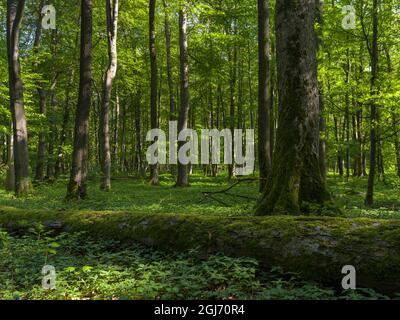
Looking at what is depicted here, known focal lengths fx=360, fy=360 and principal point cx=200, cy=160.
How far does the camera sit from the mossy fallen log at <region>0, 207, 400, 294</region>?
13.3 feet

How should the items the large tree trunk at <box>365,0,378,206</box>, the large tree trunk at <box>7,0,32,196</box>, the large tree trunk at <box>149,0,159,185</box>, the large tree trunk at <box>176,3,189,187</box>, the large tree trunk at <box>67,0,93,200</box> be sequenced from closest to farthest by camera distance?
the large tree trunk at <box>365,0,378,206</box>, the large tree trunk at <box>67,0,93,200</box>, the large tree trunk at <box>7,0,32,196</box>, the large tree trunk at <box>176,3,189,187</box>, the large tree trunk at <box>149,0,159,185</box>

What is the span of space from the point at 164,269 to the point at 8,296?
6.46 ft

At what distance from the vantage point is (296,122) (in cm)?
693

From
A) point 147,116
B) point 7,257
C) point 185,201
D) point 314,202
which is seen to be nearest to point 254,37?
point 147,116

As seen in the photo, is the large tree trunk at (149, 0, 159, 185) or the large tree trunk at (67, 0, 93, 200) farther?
the large tree trunk at (149, 0, 159, 185)

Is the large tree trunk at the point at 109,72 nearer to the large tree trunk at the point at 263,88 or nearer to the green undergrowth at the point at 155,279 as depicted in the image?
the large tree trunk at the point at 263,88

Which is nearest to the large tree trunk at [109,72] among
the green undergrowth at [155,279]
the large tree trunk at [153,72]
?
the large tree trunk at [153,72]

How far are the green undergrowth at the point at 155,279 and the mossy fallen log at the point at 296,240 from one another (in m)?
0.16

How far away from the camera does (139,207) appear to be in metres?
11.7

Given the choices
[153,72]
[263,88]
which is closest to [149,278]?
[263,88]

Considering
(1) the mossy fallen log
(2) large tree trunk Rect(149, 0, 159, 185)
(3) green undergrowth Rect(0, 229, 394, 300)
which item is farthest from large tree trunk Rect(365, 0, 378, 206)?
(2) large tree trunk Rect(149, 0, 159, 185)

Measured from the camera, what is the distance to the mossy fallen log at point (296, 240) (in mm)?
4051

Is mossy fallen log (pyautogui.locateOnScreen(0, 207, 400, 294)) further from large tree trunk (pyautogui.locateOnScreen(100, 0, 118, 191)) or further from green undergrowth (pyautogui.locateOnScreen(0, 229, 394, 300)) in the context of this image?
large tree trunk (pyautogui.locateOnScreen(100, 0, 118, 191))

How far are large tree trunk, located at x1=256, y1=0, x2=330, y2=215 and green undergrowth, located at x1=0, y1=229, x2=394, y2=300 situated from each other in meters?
2.22
